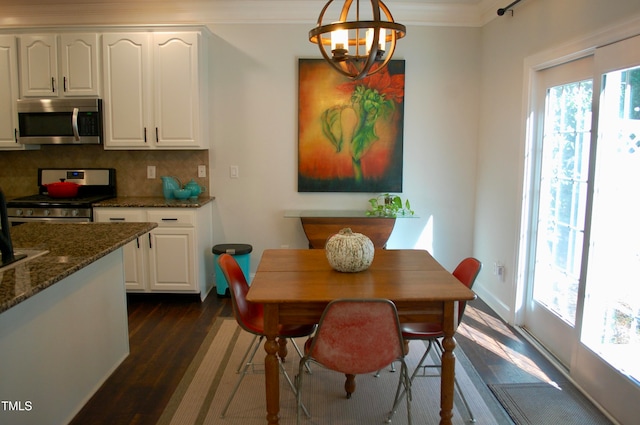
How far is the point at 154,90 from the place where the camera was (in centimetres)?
413

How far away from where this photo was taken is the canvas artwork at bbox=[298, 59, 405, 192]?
438 cm

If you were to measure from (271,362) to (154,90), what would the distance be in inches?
112

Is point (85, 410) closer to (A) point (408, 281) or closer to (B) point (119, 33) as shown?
(A) point (408, 281)

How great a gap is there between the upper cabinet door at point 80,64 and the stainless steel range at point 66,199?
0.77 m

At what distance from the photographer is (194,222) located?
4.07 m

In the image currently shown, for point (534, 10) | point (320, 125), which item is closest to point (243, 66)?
point (320, 125)

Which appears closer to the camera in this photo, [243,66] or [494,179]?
[494,179]

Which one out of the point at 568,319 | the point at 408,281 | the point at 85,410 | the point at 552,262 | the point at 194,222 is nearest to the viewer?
the point at 408,281

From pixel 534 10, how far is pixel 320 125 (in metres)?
1.92

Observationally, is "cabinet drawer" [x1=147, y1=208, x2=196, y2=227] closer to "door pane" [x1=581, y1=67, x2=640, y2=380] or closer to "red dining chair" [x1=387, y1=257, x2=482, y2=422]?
"red dining chair" [x1=387, y1=257, x2=482, y2=422]

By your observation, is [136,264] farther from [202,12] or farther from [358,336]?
[358,336]

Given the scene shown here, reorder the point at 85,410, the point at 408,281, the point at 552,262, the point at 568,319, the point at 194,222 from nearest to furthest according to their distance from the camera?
the point at 408,281, the point at 85,410, the point at 568,319, the point at 552,262, the point at 194,222

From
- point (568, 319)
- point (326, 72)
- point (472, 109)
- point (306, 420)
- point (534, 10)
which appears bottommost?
point (306, 420)

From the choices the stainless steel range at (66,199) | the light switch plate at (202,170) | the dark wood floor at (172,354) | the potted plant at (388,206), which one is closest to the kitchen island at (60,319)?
the dark wood floor at (172,354)
